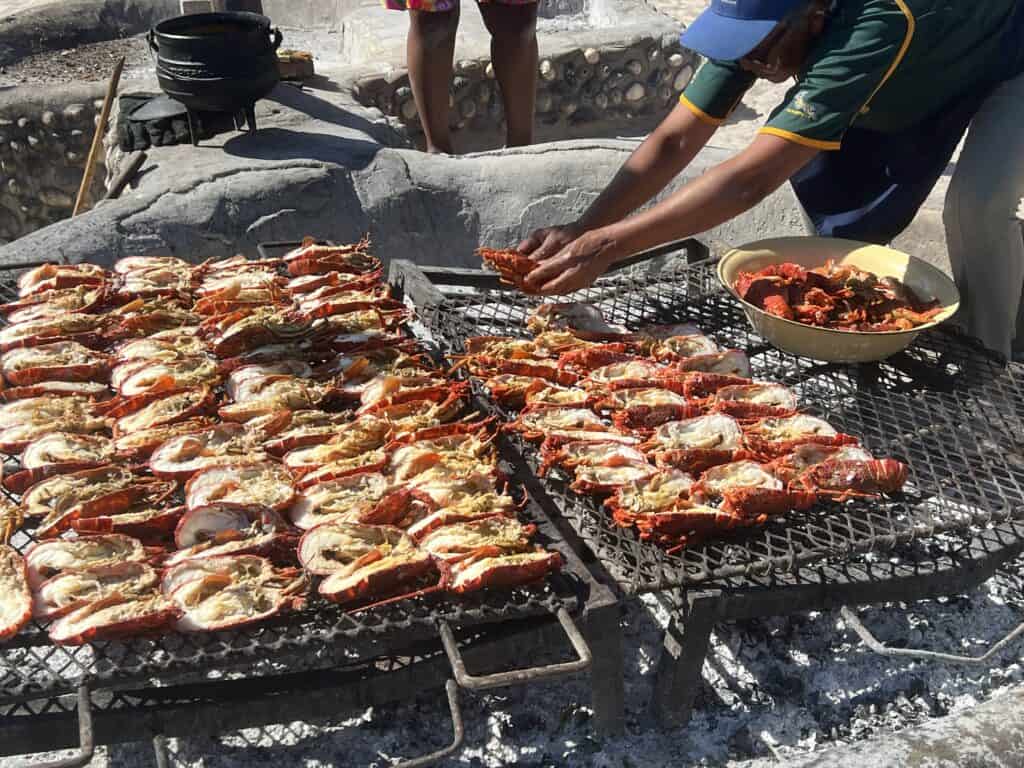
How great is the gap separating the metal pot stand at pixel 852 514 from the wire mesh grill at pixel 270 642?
327 millimetres

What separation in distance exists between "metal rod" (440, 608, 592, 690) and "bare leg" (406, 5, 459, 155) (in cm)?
Result: 508

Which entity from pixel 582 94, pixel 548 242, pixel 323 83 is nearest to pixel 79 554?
pixel 548 242

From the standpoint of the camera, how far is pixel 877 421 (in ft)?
11.3

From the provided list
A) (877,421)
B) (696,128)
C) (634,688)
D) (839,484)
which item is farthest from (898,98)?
(634,688)

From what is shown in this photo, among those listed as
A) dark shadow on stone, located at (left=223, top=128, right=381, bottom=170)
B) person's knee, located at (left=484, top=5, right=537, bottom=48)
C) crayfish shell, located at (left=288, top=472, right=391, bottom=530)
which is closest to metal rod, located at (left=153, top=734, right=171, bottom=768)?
crayfish shell, located at (left=288, top=472, right=391, bottom=530)

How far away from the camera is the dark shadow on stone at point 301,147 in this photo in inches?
225

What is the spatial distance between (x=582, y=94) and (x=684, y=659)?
7.82m

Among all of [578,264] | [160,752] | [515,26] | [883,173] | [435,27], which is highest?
[435,27]

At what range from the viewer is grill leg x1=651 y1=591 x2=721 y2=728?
A: 8.57ft

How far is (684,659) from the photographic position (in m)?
2.75

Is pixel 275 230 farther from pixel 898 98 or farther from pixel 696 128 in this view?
pixel 898 98

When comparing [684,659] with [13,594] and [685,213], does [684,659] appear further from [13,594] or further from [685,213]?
[13,594]

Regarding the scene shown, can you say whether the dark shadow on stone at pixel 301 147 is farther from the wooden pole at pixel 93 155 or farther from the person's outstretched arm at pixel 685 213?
the person's outstretched arm at pixel 685 213

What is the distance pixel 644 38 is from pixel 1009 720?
8630 mm
